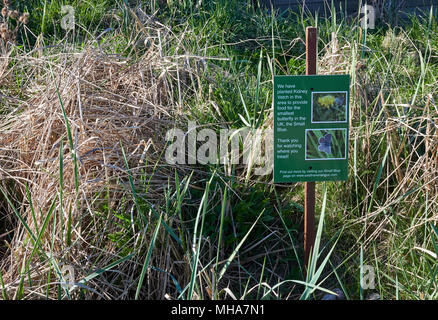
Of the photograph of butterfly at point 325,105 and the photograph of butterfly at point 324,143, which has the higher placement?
the photograph of butterfly at point 325,105

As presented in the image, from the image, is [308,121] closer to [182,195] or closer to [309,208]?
[309,208]

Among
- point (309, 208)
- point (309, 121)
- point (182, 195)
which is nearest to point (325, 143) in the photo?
point (309, 121)

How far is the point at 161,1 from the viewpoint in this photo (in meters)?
5.17

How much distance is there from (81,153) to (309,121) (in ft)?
3.95

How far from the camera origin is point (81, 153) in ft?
9.89

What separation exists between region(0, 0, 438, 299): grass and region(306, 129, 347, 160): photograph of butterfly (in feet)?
0.10

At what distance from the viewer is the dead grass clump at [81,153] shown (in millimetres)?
2631

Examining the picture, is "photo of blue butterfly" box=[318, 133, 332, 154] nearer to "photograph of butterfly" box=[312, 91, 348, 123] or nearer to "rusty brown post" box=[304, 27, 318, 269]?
"photograph of butterfly" box=[312, 91, 348, 123]

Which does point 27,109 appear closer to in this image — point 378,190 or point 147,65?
point 147,65

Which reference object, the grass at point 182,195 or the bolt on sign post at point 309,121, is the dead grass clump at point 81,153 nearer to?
the grass at point 182,195

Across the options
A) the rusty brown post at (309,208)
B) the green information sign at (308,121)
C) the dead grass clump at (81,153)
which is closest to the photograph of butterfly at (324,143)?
the green information sign at (308,121)

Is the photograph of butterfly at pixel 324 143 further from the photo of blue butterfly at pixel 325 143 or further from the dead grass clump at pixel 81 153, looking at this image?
the dead grass clump at pixel 81 153

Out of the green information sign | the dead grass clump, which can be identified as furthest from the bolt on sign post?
the dead grass clump

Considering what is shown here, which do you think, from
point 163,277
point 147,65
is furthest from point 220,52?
point 163,277
